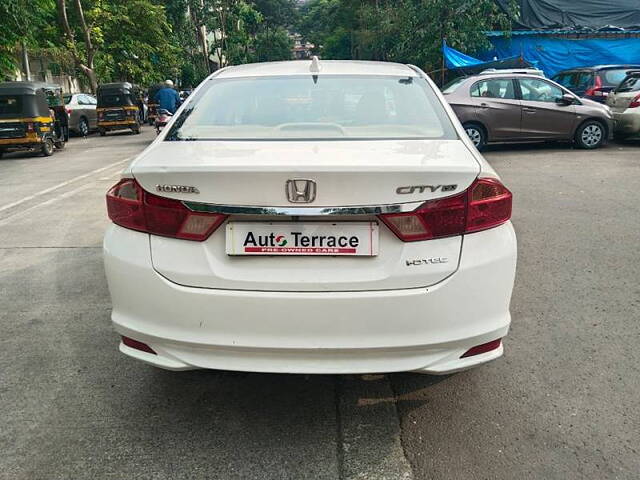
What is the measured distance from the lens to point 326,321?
7.82 feet

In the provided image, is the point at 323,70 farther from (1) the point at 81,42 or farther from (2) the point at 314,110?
(1) the point at 81,42

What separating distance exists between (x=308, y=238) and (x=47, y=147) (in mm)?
15166

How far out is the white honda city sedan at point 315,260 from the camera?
7.76 ft

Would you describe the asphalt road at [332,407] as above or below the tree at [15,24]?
below

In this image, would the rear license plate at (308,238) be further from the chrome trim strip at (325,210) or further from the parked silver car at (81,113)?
the parked silver car at (81,113)

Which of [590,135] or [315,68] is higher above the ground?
[315,68]

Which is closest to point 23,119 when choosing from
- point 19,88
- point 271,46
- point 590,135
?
point 19,88

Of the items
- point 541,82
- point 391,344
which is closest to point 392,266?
point 391,344

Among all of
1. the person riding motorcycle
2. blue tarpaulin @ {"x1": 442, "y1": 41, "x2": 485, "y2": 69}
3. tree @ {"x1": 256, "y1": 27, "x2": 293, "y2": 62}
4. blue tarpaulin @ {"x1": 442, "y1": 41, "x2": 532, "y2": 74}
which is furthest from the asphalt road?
tree @ {"x1": 256, "y1": 27, "x2": 293, "y2": 62}

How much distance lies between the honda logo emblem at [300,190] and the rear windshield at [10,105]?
1504cm

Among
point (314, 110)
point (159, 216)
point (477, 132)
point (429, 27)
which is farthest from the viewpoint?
point (429, 27)

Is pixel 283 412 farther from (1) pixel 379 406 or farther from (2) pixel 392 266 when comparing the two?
(2) pixel 392 266

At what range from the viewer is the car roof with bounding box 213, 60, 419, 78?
362 centimetres

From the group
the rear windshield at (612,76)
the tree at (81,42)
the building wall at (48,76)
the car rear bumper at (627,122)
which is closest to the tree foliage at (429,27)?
the rear windshield at (612,76)
